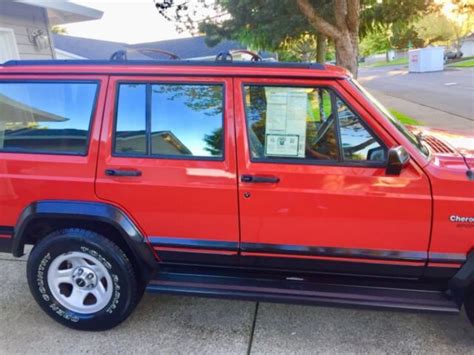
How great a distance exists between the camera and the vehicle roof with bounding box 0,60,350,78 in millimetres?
2477

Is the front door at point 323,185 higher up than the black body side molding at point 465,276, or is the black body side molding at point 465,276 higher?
the front door at point 323,185

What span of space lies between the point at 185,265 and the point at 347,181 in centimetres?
128

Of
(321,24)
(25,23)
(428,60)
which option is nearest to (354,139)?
(321,24)

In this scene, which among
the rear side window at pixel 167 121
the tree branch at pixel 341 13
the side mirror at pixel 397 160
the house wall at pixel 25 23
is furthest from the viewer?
the tree branch at pixel 341 13

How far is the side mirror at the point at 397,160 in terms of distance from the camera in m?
2.25

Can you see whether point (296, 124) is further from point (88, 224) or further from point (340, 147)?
point (88, 224)

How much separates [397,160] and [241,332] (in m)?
1.62

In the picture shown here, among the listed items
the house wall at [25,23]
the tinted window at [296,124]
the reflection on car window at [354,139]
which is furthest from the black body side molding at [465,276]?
the house wall at [25,23]

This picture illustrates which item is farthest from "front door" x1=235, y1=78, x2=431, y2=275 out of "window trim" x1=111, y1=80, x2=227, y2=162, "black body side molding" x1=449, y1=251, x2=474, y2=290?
"black body side molding" x1=449, y1=251, x2=474, y2=290

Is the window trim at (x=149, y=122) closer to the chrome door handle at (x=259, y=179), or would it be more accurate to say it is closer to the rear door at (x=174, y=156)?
the rear door at (x=174, y=156)

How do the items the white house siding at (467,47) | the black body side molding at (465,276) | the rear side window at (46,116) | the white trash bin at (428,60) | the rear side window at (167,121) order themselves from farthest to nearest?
the white house siding at (467,47) < the white trash bin at (428,60) < the rear side window at (46,116) < the rear side window at (167,121) < the black body side molding at (465,276)

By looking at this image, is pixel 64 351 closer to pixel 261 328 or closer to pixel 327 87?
pixel 261 328

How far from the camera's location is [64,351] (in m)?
2.68

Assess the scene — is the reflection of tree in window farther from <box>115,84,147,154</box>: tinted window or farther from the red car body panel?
the red car body panel
